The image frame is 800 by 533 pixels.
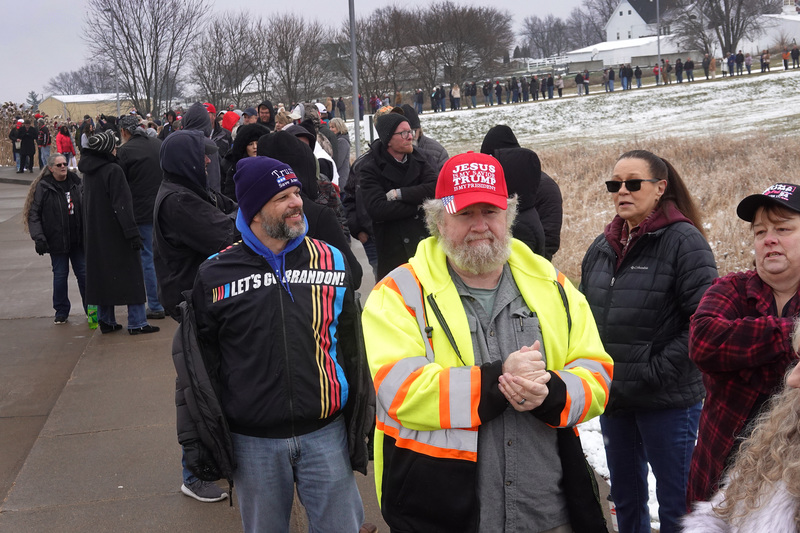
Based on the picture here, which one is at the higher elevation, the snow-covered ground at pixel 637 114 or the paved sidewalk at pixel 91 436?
the snow-covered ground at pixel 637 114

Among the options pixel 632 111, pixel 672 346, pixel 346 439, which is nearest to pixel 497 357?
pixel 346 439

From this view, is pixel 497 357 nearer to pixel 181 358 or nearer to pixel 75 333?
pixel 181 358

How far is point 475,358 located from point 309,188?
2070mm

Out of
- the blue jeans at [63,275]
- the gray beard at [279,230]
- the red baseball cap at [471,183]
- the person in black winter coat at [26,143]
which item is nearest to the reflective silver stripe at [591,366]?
the red baseball cap at [471,183]

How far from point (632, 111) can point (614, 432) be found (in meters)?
41.0

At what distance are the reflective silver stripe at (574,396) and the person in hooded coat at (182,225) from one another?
97.5 inches

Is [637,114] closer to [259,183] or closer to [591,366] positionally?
[259,183]

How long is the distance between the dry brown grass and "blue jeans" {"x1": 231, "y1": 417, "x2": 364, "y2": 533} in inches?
285

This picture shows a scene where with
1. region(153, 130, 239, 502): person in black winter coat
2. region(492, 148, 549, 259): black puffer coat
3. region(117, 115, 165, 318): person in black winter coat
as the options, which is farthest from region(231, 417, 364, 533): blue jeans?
region(117, 115, 165, 318): person in black winter coat

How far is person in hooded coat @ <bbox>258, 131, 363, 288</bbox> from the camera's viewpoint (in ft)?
13.8

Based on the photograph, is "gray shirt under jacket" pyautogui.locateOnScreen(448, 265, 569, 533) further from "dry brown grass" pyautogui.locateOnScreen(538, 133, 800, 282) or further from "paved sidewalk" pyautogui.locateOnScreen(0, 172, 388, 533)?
"dry brown grass" pyautogui.locateOnScreen(538, 133, 800, 282)

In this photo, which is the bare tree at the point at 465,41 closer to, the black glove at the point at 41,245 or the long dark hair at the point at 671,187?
the black glove at the point at 41,245

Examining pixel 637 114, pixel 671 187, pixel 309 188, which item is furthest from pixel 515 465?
pixel 637 114

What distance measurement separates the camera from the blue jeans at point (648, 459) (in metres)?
3.71
